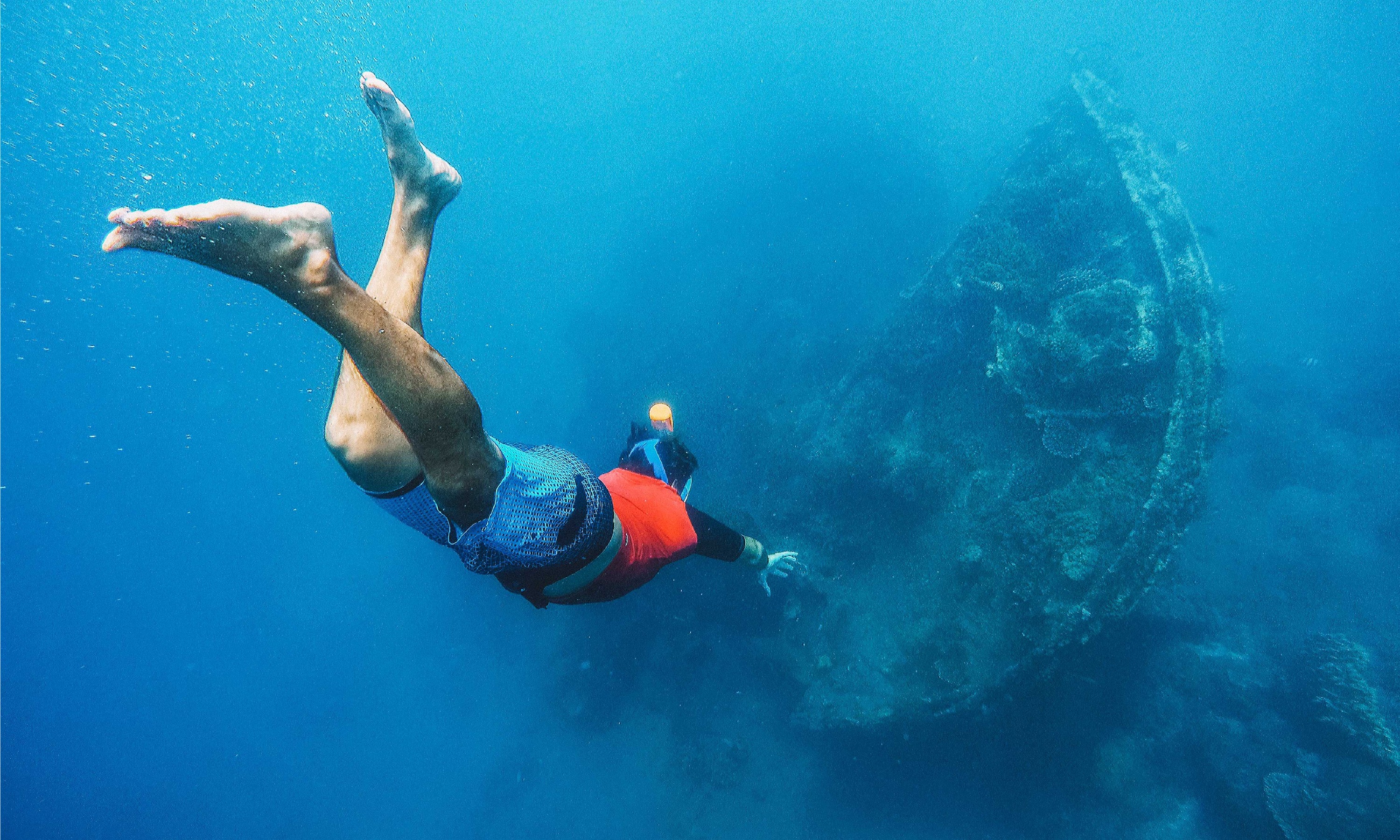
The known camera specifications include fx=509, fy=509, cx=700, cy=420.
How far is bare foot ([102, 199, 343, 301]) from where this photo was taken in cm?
105

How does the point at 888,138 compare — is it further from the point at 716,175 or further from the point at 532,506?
the point at 532,506

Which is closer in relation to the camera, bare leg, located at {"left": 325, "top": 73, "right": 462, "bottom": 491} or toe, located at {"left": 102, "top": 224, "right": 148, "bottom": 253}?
toe, located at {"left": 102, "top": 224, "right": 148, "bottom": 253}

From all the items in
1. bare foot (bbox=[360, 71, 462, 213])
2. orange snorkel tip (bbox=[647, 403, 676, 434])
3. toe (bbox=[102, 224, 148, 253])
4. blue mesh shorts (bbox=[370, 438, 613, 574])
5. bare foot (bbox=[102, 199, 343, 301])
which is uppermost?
bare foot (bbox=[360, 71, 462, 213])

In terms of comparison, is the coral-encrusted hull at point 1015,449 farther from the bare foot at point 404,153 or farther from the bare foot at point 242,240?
the bare foot at point 242,240

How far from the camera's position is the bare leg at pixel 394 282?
156 centimetres

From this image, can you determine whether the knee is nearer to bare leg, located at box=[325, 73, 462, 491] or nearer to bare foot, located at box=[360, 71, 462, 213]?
bare leg, located at box=[325, 73, 462, 491]

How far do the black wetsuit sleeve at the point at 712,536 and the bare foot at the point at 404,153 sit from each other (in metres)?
1.94

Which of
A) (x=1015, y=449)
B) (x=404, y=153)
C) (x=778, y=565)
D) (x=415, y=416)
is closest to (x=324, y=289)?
(x=415, y=416)

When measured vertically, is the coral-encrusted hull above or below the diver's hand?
above

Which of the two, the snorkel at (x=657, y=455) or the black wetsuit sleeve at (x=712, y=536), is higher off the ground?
the snorkel at (x=657, y=455)

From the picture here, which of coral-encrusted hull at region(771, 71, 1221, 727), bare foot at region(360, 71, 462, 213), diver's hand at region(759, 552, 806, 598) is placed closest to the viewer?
bare foot at region(360, 71, 462, 213)

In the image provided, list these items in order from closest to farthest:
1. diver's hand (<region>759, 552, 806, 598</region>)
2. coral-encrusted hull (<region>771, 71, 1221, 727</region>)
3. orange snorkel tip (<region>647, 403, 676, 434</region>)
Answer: orange snorkel tip (<region>647, 403, 676, 434</region>)
diver's hand (<region>759, 552, 806, 598</region>)
coral-encrusted hull (<region>771, 71, 1221, 727</region>)

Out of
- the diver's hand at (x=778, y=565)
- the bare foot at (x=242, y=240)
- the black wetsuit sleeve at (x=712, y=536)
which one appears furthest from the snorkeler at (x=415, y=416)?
the diver's hand at (x=778, y=565)

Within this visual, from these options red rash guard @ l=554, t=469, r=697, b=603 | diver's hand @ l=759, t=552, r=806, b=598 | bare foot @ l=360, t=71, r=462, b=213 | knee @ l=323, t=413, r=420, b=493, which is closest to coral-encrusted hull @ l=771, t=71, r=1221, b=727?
diver's hand @ l=759, t=552, r=806, b=598
